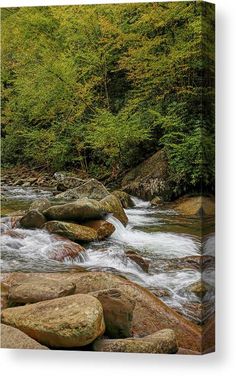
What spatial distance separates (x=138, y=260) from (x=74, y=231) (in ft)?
1.75

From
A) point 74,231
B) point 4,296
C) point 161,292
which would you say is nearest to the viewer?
point 161,292

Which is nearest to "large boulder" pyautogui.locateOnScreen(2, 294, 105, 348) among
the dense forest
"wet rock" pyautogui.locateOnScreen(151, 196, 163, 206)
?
"wet rock" pyautogui.locateOnScreen(151, 196, 163, 206)

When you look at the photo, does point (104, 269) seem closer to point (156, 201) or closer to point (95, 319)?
point (95, 319)

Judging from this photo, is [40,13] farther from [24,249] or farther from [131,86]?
[24,249]

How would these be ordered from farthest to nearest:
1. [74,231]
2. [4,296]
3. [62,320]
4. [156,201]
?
[4,296] < [74,231] < [156,201] < [62,320]

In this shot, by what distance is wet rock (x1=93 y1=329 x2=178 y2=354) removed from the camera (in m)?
7.28

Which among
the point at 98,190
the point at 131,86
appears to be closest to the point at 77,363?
the point at 98,190

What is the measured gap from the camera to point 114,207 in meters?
7.63

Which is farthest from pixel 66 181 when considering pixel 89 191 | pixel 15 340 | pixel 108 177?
pixel 15 340

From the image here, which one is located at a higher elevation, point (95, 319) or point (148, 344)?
point (95, 319)

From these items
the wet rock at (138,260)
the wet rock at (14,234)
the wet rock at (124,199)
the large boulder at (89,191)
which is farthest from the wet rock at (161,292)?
the wet rock at (14,234)

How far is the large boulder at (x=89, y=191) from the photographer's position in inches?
301

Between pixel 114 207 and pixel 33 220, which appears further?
pixel 33 220

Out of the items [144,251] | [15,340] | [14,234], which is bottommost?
[15,340]
